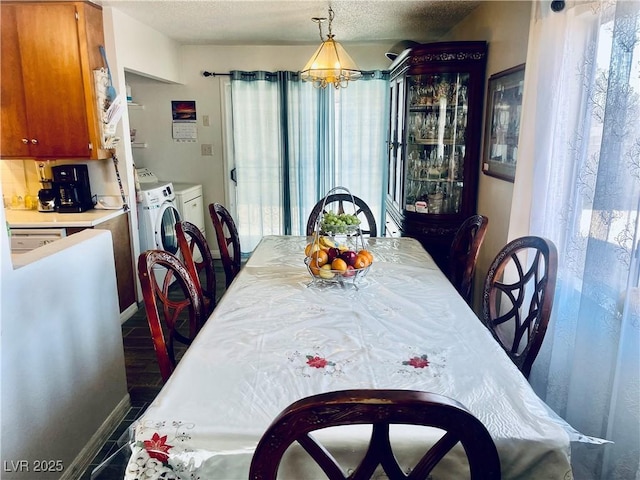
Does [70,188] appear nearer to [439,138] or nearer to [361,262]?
[361,262]

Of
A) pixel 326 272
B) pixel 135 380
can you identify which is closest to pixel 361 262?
pixel 326 272

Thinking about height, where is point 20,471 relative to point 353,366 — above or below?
below

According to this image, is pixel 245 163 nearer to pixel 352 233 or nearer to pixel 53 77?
pixel 53 77

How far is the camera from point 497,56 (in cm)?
287

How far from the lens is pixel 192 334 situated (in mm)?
1817

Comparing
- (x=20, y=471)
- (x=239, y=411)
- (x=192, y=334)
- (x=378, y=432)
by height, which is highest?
(x=378, y=432)

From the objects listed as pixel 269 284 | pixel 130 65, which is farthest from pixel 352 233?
pixel 130 65

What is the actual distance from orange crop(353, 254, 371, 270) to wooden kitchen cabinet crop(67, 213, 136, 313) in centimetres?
222

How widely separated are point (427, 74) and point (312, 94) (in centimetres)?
178

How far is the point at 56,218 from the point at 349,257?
2334 millimetres

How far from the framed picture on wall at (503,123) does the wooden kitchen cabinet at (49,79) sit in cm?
274

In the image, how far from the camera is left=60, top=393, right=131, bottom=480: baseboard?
190cm

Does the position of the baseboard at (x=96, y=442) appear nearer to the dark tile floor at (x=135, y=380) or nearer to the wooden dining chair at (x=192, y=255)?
the dark tile floor at (x=135, y=380)

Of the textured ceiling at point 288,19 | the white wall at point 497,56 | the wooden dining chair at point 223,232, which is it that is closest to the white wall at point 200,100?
the textured ceiling at point 288,19
